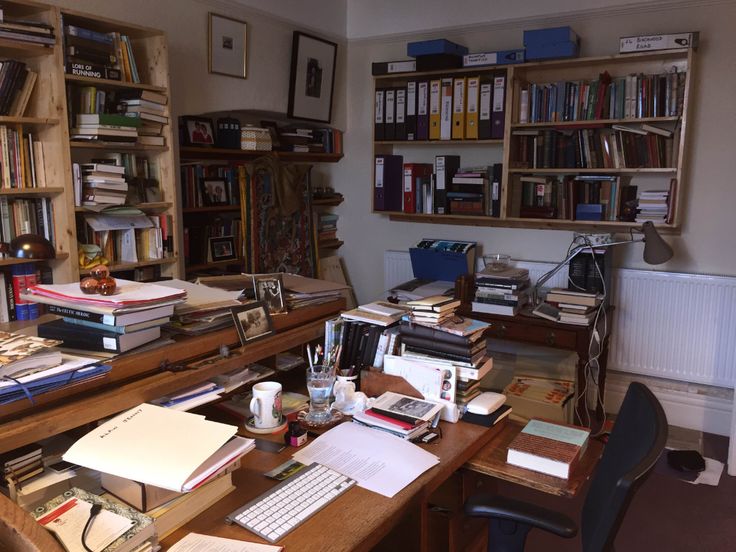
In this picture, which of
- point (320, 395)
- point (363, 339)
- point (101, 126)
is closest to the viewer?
point (320, 395)

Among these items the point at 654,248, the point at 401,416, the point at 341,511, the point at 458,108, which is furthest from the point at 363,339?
the point at 458,108

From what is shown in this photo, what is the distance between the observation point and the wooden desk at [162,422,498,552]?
1.30m

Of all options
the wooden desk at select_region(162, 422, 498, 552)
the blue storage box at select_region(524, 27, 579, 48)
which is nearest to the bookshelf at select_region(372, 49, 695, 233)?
the blue storage box at select_region(524, 27, 579, 48)

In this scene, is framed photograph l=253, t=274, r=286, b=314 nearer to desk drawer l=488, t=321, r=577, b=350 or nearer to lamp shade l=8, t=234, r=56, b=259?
lamp shade l=8, t=234, r=56, b=259

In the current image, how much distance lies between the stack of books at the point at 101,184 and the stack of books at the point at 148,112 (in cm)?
23

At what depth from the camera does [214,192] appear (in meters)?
3.85

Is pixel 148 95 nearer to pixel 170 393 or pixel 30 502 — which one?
pixel 170 393

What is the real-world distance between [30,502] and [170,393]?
0.42 m

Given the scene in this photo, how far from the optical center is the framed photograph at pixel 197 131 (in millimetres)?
3666

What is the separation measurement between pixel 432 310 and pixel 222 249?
7.26 ft

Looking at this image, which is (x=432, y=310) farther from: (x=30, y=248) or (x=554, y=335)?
(x=554, y=335)

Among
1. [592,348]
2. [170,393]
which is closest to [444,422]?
[170,393]

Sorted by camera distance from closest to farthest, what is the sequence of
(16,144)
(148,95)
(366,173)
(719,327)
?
(16,144) → (148,95) → (719,327) → (366,173)

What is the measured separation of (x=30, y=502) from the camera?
136 cm
